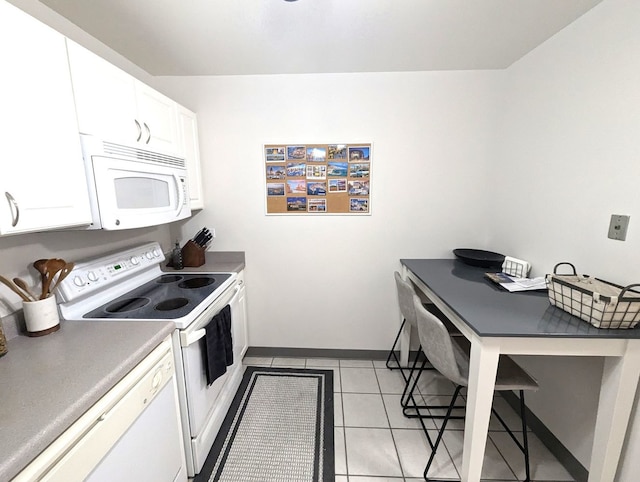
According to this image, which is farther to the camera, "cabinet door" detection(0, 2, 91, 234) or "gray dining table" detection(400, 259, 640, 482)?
"gray dining table" detection(400, 259, 640, 482)

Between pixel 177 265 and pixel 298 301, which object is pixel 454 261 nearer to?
pixel 298 301

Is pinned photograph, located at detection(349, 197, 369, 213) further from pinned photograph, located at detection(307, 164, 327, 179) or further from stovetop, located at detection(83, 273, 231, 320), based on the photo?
stovetop, located at detection(83, 273, 231, 320)

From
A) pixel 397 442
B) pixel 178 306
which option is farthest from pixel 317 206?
pixel 397 442

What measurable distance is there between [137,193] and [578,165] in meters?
2.38

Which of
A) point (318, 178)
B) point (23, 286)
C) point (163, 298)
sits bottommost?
point (163, 298)

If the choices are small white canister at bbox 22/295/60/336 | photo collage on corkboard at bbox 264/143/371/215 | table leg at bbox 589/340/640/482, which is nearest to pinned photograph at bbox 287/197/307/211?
photo collage on corkboard at bbox 264/143/371/215

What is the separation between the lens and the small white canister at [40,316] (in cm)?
110

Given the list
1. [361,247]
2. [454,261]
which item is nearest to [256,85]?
[361,247]

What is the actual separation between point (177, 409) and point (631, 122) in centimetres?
248

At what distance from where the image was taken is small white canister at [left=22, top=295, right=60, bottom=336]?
1.10 meters

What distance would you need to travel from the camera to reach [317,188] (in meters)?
2.25

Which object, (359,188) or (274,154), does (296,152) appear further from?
(359,188)

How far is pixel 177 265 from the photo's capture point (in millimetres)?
2146

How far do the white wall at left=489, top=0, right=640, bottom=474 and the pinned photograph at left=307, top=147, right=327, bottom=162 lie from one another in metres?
1.40
